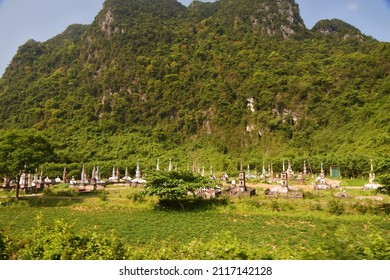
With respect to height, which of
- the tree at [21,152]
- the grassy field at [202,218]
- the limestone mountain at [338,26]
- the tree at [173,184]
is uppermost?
the limestone mountain at [338,26]

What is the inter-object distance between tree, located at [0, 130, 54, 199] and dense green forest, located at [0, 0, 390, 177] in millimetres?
604

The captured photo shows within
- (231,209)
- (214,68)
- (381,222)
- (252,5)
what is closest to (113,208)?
(231,209)

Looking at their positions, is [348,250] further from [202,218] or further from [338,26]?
[338,26]

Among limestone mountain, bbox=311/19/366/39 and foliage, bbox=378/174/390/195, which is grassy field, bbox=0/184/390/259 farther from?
limestone mountain, bbox=311/19/366/39

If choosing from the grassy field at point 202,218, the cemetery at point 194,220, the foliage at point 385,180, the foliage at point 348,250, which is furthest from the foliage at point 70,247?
the foliage at point 385,180

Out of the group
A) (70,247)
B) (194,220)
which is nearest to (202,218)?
(194,220)

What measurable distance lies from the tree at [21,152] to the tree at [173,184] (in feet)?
19.1

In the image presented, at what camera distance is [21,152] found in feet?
41.7

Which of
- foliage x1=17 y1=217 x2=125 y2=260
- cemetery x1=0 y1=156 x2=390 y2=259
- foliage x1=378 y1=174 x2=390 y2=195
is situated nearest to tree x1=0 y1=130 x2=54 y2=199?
cemetery x1=0 y1=156 x2=390 y2=259

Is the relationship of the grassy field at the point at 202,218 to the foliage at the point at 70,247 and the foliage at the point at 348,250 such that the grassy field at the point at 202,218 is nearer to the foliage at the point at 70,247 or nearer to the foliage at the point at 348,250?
the foliage at the point at 70,247

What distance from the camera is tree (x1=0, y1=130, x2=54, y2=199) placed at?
12648 mm

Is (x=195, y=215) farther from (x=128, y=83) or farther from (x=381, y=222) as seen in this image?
(x=128, y=83)

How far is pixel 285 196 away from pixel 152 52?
2333 inches

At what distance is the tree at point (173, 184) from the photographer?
454 inches
